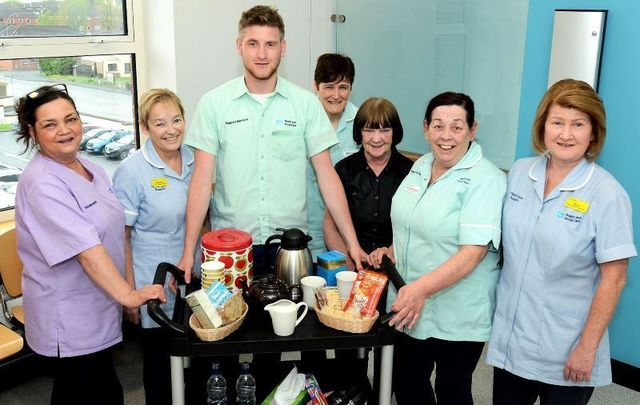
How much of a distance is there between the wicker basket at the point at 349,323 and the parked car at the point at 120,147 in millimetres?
2170

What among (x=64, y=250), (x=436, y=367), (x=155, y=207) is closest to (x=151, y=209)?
(x=155, y=207)

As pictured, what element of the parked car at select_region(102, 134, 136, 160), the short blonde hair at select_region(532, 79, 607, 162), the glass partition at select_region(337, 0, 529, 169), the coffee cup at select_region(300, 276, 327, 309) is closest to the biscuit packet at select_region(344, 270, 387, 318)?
the coffee cup at select_region(300, 276, 327, 309)

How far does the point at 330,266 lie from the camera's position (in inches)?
80.0

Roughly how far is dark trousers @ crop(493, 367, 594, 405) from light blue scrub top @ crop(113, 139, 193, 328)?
3.82ft

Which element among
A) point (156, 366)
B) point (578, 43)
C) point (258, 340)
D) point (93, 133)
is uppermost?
point (578, 43)

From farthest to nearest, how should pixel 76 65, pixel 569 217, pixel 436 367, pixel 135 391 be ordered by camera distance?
pixel 76 65 → pixel 135 391 → pixel 436 367 → pixel 569 217

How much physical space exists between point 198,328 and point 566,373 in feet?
3.46

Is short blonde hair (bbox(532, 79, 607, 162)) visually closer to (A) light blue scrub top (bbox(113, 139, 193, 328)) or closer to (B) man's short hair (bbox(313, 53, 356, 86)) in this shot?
(B) man's short hair (bbox(313, 53, 356, 86))

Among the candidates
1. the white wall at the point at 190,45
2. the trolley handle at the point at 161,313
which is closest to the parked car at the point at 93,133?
the white wall at the point at 190,45

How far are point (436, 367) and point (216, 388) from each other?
75 cm

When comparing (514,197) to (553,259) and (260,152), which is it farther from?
(260,152)

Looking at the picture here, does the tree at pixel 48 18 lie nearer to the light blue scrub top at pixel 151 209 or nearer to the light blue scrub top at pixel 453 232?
the light blue scrub top at pixel 151 209

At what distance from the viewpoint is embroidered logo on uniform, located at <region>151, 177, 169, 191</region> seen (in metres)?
2.22

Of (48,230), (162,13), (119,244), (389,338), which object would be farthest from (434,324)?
(162,13)
